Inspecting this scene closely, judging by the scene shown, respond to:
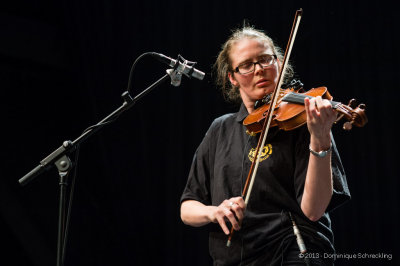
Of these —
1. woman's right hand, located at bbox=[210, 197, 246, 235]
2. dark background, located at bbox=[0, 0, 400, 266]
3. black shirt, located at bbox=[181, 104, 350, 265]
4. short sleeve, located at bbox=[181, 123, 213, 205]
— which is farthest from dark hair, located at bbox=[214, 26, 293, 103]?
dark background, located at bbox=[0, 0, 400, 266]

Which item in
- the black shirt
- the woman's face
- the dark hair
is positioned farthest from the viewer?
the dark hair

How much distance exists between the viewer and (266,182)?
139 centimetres

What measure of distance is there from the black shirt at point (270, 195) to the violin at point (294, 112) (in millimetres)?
48

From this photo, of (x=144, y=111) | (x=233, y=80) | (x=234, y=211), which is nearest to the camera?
(x=234, y=211)

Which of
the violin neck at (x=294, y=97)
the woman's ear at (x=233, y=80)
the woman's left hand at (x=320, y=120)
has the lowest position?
the woman's left hand at (x=320, y=120)

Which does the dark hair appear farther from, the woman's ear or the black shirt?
the black shirt

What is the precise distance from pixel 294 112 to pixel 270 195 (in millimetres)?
272

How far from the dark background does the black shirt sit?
1424mm

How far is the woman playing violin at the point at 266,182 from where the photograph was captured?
4.06 feet

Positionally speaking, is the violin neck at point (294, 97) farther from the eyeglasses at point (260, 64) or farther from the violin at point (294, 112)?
the eyeglasses at point (260, 64)

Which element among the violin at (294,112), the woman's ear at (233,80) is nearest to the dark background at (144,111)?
the woman's ear at (233,80)

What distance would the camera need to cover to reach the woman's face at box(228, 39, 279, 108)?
1615 mm

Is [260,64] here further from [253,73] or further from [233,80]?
[233,80]

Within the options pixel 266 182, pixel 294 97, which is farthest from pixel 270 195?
pixel 294 97
